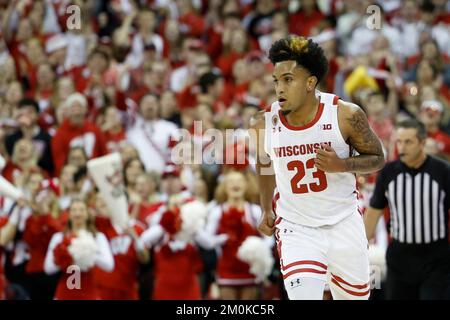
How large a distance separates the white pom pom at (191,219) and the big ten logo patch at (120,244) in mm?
470

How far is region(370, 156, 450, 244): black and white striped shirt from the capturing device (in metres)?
8.21

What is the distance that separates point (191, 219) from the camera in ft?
31.2

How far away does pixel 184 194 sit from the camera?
10008mm

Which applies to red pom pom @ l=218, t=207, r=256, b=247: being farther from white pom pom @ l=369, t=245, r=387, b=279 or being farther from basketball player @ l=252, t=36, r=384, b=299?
basketball player @ l=252, t=36, r=384, b=299

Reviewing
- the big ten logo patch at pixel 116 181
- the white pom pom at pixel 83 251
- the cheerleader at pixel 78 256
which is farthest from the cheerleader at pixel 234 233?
the white pom pom at pixel 83 251

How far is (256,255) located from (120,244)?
1258 millimetres

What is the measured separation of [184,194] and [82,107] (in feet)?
7.47

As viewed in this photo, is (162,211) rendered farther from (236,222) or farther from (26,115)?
(26,115)

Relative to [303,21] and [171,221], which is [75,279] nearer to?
[171,221]

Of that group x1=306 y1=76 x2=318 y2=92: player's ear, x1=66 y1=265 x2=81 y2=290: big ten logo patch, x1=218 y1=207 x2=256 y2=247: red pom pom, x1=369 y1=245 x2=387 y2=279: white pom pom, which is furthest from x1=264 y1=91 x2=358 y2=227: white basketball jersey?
x1=218 y1=207 x2=256 y2=247: red pom pom

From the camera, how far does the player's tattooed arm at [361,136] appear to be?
644cm

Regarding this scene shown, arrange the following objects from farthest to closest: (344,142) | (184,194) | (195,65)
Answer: (195,65), (184,194), (344,142)

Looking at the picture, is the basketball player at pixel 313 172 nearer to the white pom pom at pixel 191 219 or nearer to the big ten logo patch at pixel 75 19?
the white pom pom at pixel 191 219
